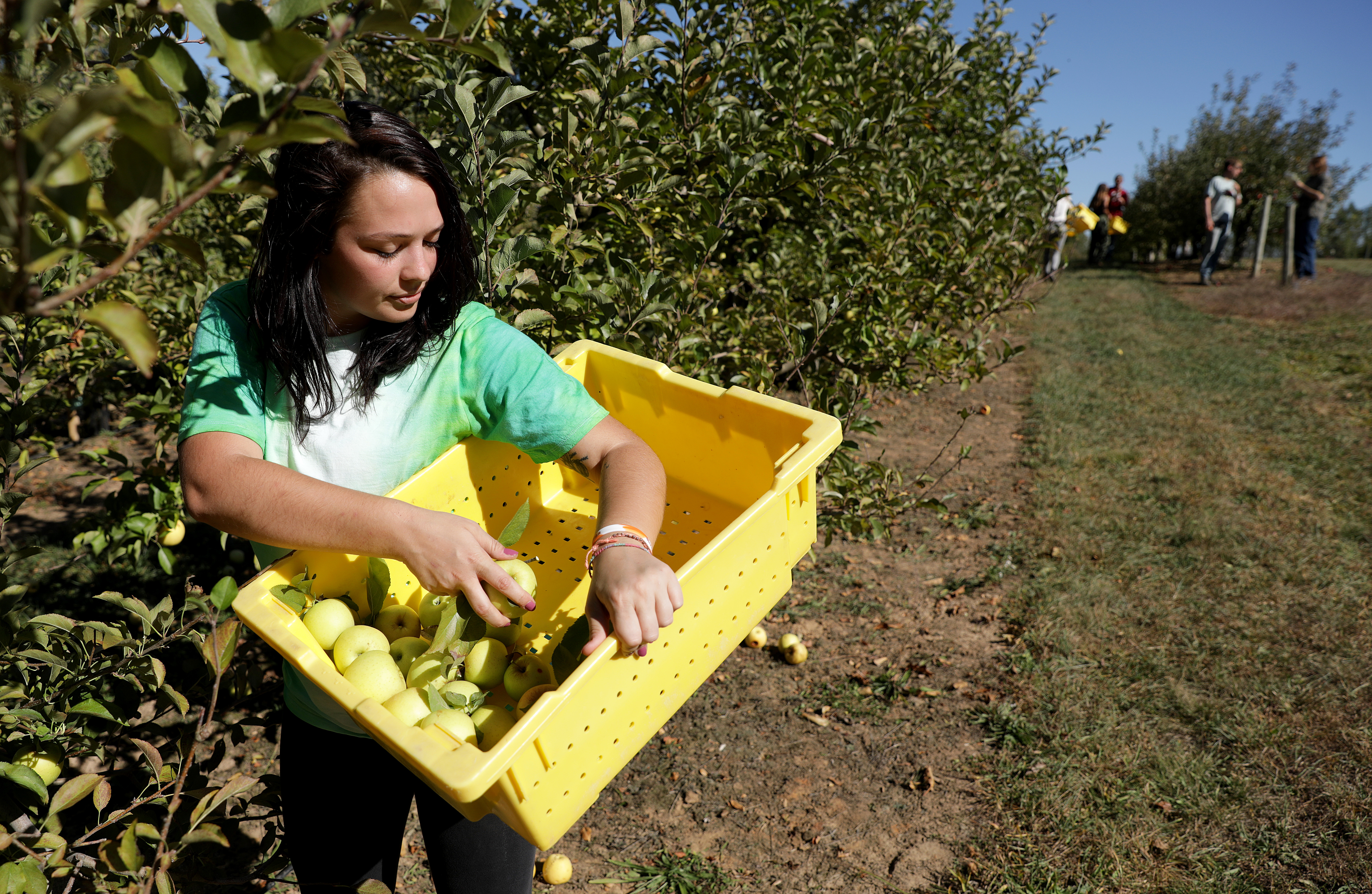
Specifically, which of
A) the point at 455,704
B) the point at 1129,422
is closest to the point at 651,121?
the point at 455,704

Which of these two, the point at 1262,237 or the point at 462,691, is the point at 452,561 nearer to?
the point at 462,691

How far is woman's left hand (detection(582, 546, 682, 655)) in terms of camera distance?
1039 millimetres

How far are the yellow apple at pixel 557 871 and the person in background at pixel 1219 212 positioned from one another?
42.9 ft

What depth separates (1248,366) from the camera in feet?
24.1

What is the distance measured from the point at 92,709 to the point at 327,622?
487 millimetres

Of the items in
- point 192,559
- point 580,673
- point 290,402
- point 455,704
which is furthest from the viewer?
point 192,559

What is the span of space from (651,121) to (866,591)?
2.34 m

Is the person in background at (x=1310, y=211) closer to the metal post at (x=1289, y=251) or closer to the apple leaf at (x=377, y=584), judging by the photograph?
the metal post at (x=1289, y=251)

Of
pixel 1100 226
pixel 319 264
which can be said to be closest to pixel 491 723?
pixel 319 264

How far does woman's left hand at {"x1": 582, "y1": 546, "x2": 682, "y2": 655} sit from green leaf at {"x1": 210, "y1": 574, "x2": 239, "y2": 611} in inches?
22.2

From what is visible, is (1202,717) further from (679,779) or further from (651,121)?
(651,121)

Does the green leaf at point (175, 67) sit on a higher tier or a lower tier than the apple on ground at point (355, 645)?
higher

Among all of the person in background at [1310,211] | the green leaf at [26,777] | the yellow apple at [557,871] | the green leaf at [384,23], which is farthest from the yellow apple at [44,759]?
the person in background at [1310,211]

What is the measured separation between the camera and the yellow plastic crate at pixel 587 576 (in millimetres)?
974
